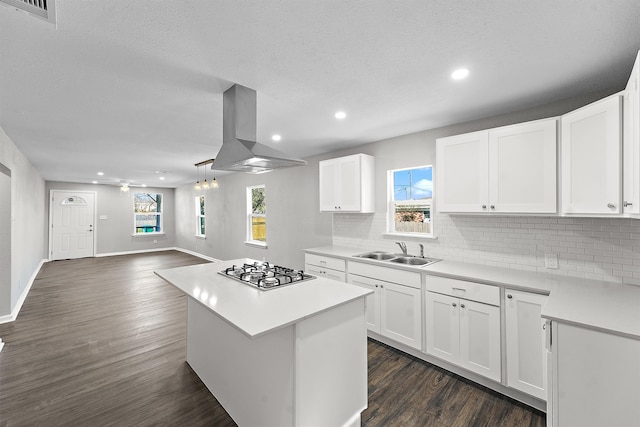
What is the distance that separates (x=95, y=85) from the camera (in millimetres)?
2113

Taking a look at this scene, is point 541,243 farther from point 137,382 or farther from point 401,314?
point 137,382

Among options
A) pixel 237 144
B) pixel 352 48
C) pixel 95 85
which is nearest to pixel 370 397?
pixel 237 144

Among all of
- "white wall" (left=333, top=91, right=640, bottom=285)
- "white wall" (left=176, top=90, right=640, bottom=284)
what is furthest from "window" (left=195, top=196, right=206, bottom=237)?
"white wall" (left=333, top=91, right=640, bottom=285)

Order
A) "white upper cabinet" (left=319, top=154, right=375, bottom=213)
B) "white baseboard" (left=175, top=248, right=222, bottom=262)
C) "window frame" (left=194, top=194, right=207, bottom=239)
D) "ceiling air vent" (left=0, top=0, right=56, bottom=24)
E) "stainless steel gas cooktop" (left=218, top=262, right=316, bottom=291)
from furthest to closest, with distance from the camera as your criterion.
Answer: "window frame" (left=194, top=194, right=207, bottom=239) → "white baseboard" (left=175, top=248, right=222, bottom=262) → "white upper cabinet" (left=319, top=154, right=375, bottom=213) → "stainless steel gas cooktop" (left=218, top=262, right=316, bottom=291) → "ceiling air vent" (left=0, top=0, right=56, bottom=24)

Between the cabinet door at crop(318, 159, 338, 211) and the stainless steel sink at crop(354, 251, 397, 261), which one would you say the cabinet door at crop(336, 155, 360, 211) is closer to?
the cabinet door at crop(318, 159, 338, 211)

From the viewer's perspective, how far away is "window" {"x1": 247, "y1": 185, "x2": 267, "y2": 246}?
630cm

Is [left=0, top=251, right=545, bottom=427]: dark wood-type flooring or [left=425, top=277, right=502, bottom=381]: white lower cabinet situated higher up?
[left=425, top=277, right=502, bottom=381]: white lower cabinet

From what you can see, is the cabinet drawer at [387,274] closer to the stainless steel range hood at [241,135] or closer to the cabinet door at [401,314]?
the cabinet door at [401,314]

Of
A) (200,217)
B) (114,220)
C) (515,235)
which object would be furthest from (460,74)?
(114,220)

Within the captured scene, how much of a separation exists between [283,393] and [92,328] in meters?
3.32

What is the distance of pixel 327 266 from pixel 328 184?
1203mm

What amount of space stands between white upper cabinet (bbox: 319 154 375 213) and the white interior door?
A: 8.67 metres

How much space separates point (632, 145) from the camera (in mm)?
1570

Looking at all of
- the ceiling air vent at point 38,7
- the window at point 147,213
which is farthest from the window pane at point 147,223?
the ceiling air vent at point 38,7
